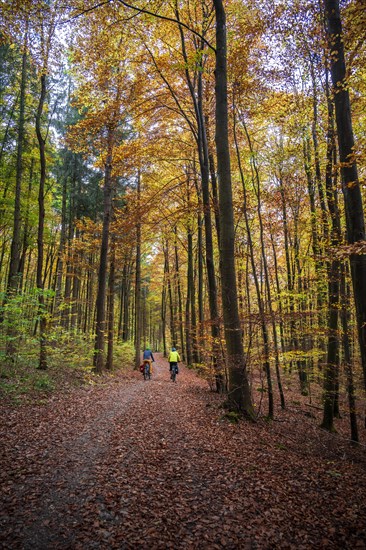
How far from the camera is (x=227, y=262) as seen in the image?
781 centimetres

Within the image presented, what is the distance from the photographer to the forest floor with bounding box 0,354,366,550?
312cm

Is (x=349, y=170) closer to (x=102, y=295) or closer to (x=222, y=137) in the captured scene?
(x=222, y=137)

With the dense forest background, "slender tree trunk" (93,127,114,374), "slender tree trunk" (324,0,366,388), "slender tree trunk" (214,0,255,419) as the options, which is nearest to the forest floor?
"slender tree trunk" (214,0,255,419)

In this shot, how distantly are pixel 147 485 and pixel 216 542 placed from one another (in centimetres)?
131

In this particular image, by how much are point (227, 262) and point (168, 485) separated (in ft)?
17.2

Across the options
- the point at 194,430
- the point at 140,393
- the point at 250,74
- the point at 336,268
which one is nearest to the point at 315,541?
the point at 194,430

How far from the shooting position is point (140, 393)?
10.8 m

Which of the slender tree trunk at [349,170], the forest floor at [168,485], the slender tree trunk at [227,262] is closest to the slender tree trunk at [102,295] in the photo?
the forest floor at [168,485]

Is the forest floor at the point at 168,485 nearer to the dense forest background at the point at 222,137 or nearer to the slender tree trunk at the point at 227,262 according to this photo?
the slender tree trunk at the point at 227,262

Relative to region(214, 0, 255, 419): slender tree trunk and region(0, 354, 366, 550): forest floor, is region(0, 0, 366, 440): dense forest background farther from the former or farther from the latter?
region(0, 354, 366, 550): forest floor

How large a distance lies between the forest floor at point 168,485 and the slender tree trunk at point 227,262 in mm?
894

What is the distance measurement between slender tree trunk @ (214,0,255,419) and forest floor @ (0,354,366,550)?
894mm

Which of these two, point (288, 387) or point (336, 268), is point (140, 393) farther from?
point (288, 387)

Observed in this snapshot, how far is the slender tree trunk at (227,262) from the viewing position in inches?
293
